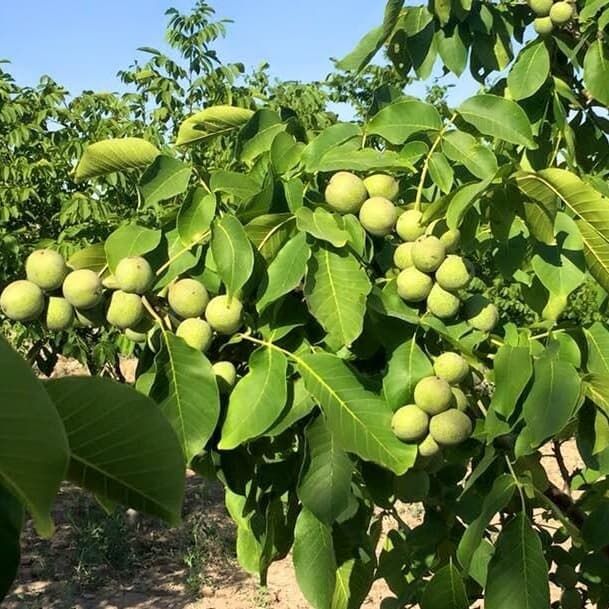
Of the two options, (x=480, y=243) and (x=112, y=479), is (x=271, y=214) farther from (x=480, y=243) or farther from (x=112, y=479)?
(x=112, y=479)

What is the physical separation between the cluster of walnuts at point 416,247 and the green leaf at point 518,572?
1.03ft

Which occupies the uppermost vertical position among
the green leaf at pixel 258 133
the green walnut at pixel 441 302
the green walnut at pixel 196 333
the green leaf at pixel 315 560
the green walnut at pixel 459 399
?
the green leaf at pixel 258 133

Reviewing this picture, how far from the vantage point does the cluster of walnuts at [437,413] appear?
106 cm

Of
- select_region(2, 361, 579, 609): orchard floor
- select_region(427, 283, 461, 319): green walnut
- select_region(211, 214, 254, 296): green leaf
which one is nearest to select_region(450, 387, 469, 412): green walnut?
select_region(427, 283, 461, 319): green walnut

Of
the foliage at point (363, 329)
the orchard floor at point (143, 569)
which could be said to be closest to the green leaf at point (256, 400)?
the foliage at point (363, 329)

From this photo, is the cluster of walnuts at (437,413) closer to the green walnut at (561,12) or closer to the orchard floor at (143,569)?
the green walnut at (561,12)

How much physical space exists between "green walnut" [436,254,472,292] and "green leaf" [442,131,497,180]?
0.40 feet

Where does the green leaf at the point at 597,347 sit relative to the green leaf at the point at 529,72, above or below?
below

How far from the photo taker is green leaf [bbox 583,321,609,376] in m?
1.28

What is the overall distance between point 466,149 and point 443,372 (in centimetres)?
32

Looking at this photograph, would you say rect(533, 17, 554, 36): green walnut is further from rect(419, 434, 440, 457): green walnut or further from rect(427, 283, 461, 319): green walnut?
rect(419, 434, 440, 457): green walnut

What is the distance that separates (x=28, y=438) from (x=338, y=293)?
734mm

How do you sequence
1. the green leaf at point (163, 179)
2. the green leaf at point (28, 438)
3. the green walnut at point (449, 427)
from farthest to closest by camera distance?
the green leaf at point (163, 179), the green walnut at point (449, 427), the green leaf at point (28, 438)

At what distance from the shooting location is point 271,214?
117 centimetres
